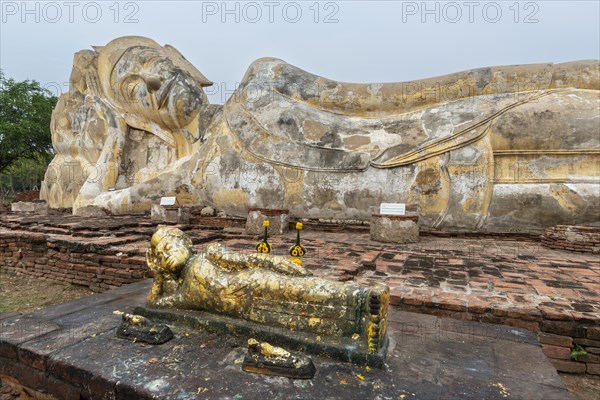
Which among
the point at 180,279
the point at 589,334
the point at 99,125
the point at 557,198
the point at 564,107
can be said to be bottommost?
the point at 589,334

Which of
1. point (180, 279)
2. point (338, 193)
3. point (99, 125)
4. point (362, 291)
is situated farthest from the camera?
point (99, 125)

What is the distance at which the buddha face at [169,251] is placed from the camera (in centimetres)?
217

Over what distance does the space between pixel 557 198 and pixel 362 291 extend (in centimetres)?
466

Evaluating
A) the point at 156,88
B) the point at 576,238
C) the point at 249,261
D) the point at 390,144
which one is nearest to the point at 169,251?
the point at 249,261

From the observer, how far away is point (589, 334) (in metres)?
2.40

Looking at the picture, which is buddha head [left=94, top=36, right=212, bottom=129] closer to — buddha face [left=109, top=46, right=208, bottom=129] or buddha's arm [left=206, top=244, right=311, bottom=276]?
buddha face [left=109, top=46, right=208, bottom=129]

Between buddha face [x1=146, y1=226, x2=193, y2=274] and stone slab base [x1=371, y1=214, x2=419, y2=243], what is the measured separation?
356 cm

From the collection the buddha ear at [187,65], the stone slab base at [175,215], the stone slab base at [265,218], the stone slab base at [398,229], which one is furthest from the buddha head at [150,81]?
the stone slab base at [398,229]

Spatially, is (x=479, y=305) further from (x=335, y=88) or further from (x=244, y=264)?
(x=335, y=88)

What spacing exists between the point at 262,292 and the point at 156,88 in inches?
295

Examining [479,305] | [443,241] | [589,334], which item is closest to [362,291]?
[479,305]

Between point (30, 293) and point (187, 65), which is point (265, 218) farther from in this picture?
point (187, 65)

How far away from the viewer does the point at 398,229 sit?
5.28 metres

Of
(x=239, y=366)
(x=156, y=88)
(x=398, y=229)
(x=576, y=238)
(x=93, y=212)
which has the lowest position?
(x=239, y=366)
